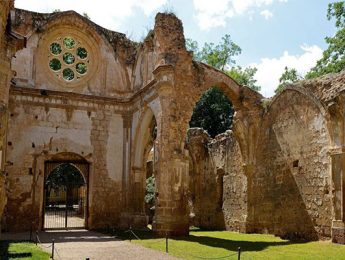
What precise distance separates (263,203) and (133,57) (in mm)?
8306

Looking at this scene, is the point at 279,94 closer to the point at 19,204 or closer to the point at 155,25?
the point at 155,25

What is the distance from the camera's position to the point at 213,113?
27.8 m

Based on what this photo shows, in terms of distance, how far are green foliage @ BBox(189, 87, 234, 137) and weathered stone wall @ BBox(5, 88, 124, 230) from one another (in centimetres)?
1057

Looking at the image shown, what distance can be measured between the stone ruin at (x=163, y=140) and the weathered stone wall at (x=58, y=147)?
40mm

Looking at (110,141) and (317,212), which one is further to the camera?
(110,141)

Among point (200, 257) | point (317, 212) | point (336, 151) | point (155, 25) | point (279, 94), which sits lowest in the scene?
point (200, 257)

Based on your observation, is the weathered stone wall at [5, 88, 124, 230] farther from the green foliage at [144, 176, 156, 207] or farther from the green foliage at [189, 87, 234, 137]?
the green foliage at [189, 87, 234, 137]

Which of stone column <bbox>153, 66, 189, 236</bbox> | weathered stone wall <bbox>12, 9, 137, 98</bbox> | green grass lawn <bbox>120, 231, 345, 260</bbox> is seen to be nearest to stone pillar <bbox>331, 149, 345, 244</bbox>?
green grass lawn <bbox>120, 231, 345, 260</bbox>

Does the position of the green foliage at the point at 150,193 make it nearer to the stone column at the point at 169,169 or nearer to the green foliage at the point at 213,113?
the green foliage at the point at 213,113

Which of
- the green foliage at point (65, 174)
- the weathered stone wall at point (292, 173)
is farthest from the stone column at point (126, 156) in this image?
the green foliage at point (65, 174)

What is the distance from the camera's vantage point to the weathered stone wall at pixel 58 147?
16062 mm

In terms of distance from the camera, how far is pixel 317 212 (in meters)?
12.4

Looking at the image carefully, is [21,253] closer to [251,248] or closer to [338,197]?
[251,248]

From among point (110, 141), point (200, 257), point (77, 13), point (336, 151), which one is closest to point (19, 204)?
point (110, 141)
